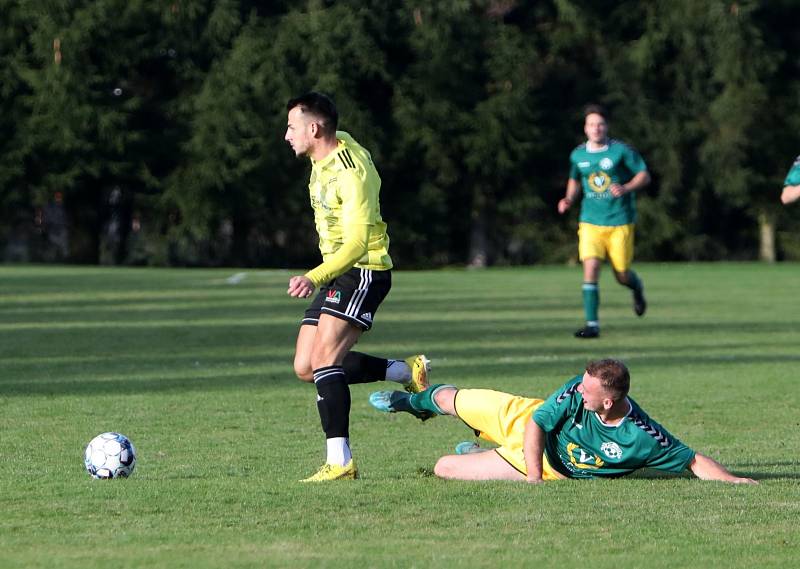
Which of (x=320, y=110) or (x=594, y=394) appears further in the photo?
(x=320, y=110)

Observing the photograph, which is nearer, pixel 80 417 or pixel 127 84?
pixel 80 417

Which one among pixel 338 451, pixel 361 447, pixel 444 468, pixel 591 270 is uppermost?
pixel 591 270

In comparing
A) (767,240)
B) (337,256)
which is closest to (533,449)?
(337,256)

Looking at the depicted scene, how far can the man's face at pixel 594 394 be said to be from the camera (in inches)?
294

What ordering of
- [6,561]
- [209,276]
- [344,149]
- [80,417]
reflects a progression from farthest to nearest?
[209,276] < [80,417] < [344,149] < [6,561]

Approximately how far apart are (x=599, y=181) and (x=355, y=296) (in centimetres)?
1001

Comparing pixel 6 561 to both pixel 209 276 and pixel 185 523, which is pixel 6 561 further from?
pixel 209 276

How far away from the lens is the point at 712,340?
17.7 m

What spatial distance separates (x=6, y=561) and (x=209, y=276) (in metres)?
29.9

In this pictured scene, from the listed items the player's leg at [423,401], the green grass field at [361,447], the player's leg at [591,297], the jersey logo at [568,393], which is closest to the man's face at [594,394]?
the jersey logo at [568,393]

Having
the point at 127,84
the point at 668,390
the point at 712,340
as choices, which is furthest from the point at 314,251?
the point at 668,390

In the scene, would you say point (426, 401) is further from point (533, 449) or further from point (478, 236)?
point (478, 236)

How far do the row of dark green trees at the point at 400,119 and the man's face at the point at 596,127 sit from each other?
27351 millimetres

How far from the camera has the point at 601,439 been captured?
773 centimetres
